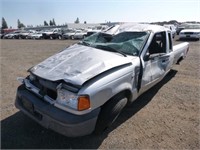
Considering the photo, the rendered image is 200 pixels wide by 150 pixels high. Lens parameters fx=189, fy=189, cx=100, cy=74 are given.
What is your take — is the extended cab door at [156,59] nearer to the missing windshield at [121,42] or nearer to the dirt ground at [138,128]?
the missing windshield at [121,42]

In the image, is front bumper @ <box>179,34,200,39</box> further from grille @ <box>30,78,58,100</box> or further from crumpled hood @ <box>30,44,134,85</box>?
grille @ <box>30,78,58,100</box>

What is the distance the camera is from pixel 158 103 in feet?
14.1

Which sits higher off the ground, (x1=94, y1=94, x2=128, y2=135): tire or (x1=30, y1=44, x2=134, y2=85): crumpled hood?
(x1=30, y1=44, x2=134, y2=85): crumpled hood

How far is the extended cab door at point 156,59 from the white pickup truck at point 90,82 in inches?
0.8

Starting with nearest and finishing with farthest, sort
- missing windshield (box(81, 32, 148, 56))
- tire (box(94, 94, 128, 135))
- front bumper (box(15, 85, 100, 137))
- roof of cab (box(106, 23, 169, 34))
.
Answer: front bumper (box(15, 85, 100, 137)), tire (box(94, 94, 128, 135)), missing windshield (box(81, 32, 148, 56)), roof of cab (box(106, 23, 169, 34))

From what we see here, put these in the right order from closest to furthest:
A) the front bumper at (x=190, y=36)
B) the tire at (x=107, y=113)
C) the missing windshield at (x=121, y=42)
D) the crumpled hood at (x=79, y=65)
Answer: the crumpled hood at (x=79, y=65) < the tire at (x=107, y=113) < the missing windshield at (x=121, y=42) < the front bumper at (x=190, y=36)

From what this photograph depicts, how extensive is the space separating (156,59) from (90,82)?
199 cm

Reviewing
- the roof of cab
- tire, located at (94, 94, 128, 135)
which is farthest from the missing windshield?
tire, located at (94, 94, 128, 135)

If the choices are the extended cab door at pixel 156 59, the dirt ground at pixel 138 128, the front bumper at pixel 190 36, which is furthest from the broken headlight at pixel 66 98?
the front bumper at pixel 190 36

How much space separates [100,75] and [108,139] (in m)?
1.05

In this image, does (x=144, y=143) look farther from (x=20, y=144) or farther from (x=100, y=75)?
(x=20, y=144)

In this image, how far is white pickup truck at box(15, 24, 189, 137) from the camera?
2.59 metres

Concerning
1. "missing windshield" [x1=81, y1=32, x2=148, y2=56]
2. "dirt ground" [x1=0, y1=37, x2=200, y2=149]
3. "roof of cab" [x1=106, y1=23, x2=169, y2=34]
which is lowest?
"dirt ground" [x1=0, y1=37, x2=200, y2=149]

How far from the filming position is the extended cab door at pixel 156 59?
3719 millimetres
